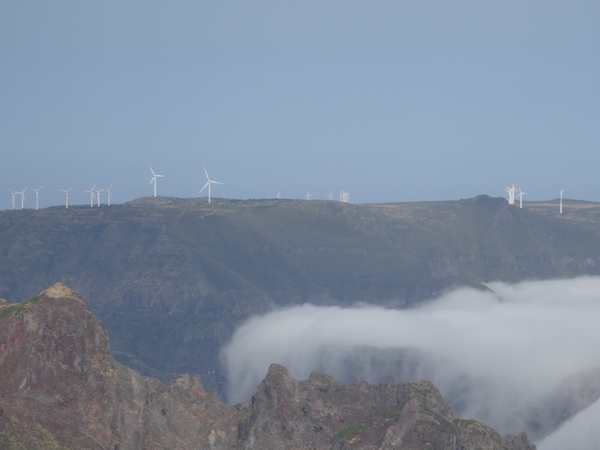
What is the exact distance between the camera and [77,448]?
654 feet

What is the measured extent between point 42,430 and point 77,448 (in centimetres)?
566

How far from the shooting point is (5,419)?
197 metres

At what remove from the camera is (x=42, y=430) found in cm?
19912

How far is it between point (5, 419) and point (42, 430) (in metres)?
5.59

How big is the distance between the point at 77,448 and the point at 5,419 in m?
11.1
